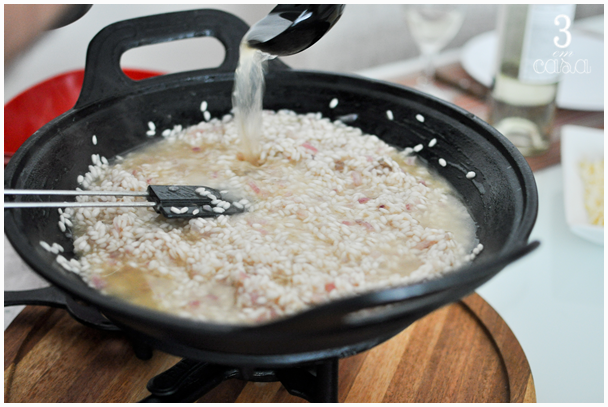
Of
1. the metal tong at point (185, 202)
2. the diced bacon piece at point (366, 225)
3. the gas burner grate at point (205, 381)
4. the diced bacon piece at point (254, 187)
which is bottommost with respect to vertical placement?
the gas burner grate at point (205, 381)

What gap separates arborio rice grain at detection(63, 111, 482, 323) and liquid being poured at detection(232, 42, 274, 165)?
4 cm

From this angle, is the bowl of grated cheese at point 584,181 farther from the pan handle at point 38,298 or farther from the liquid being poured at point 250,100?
the pan handle at point 38,298

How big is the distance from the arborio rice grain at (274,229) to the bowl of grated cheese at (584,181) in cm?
55

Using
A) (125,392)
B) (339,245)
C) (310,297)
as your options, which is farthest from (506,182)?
(125,392)

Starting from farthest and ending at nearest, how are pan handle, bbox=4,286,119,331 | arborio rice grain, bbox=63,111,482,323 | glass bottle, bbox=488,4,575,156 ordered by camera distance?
glass bottle, bbox=488,4,575,156 < pan handle, bbox=4,286,119,331 < arborio rice grain, bbox=63,111,482,323

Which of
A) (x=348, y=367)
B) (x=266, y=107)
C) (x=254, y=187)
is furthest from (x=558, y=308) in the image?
(x=266, y=107)

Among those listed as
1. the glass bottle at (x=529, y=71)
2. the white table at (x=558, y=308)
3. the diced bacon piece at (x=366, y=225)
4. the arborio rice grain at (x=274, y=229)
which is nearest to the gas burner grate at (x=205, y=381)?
the arborio rice grain at (x=274, y=229)

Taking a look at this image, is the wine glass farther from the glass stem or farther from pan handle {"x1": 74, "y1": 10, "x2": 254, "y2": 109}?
pan handle {"x1": 74, "y1": 10, "x2": 254, "y2": 109}

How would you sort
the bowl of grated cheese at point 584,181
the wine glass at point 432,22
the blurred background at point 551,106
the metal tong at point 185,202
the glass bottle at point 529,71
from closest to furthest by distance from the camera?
the metal tong at point 185,202 → the blurred background at point 551,106 → the bowl of grated cheese at point 584,181 → the glass bottle at point 529,71 → the wine glass at point 432,22

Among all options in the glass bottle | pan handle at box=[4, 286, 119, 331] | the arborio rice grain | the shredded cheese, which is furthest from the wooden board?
the glass bottle

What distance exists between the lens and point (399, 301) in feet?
2.68

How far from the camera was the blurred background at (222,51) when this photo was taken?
2641mm

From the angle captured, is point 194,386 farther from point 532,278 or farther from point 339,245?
point 532,278

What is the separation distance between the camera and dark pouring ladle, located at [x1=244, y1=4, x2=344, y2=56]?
3.89 ft
